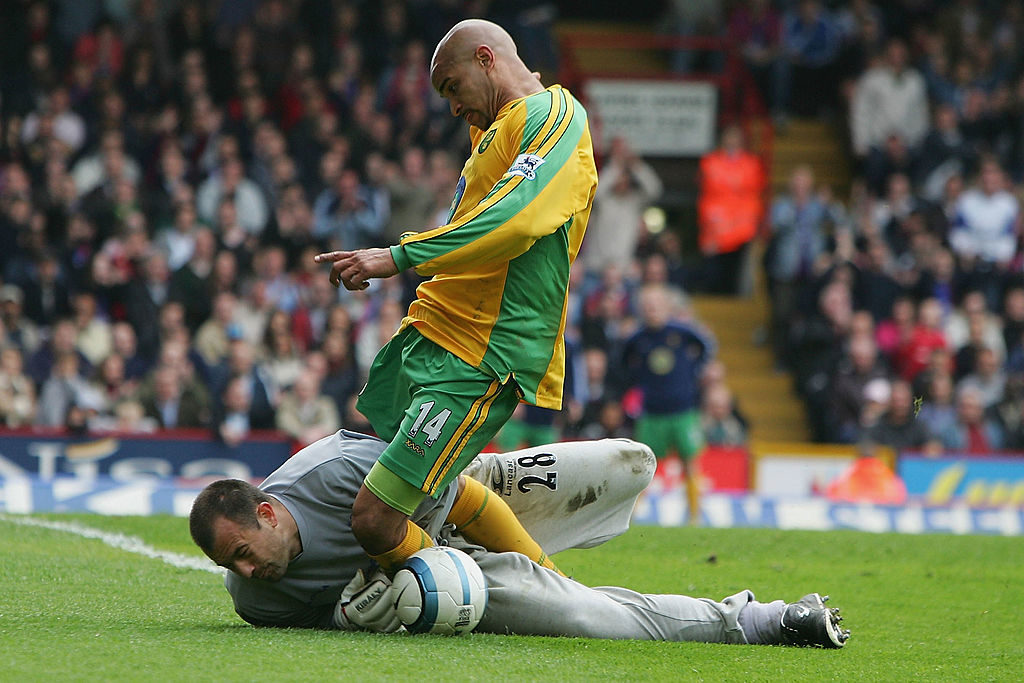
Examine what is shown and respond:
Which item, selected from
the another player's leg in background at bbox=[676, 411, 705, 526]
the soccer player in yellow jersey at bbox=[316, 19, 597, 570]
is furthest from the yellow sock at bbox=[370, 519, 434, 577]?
the another player's leg in background at bbox=[676, 411, 705, 526]

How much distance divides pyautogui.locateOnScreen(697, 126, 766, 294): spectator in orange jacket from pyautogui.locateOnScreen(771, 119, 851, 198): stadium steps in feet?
4.62

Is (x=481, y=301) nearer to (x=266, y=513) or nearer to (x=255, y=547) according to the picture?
(x=266, y=513)

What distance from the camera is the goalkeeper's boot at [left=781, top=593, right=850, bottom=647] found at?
5.29 meters

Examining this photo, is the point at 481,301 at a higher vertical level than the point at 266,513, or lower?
higher

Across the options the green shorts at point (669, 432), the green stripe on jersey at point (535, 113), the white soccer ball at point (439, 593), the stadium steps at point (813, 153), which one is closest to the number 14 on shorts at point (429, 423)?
the white soccer ball at point (439, 593)

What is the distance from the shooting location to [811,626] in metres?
5.29

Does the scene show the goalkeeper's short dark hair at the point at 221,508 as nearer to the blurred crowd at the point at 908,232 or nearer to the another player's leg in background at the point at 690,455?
the another player's leg in background at the point at 690,455

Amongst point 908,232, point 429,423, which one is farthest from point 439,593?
point 908,232

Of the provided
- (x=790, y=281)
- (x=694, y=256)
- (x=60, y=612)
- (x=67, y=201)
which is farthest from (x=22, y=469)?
(x=694, y=256)

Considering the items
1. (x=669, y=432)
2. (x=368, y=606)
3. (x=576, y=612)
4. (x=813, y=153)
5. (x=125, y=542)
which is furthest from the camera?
(x=813, y=153)

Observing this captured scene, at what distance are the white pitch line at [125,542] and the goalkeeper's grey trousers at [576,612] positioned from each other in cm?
214

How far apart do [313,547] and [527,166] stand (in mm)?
1560

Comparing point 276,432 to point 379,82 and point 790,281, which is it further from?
point 790,281

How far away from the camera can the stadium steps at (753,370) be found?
54.0 ft
